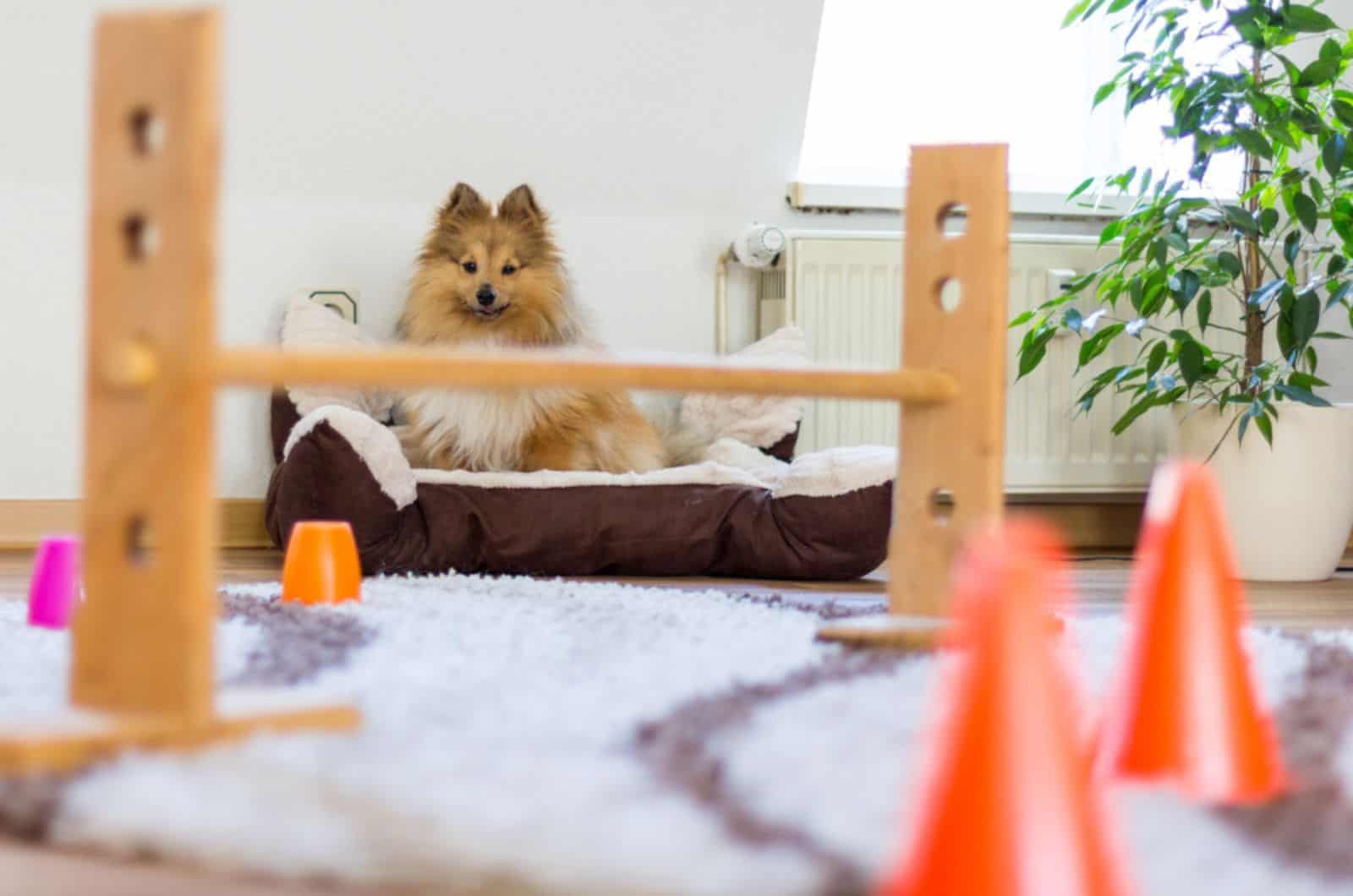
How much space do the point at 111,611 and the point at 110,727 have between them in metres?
0.10

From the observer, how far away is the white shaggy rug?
729 mm

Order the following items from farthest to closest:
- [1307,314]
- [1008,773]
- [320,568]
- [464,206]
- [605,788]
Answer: [464,206] → [1307,314] → [320,568] → [605,788] → [1008,773]

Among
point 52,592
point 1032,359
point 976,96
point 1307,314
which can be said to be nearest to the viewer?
point 52,592

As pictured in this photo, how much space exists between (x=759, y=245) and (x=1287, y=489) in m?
1.23

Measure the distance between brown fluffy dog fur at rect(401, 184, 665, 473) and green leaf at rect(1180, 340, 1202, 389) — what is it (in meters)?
1.09

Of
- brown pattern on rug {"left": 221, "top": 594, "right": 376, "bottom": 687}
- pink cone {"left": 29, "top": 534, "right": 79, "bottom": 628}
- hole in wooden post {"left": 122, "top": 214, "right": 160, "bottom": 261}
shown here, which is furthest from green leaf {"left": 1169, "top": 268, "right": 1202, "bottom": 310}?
hole in wooden post {"left": 122, "top": 214, "right": 160, "bottom": 261}

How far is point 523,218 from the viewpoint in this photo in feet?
10.1

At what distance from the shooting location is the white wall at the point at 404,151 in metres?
3.03

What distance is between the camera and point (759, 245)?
10.7 feet

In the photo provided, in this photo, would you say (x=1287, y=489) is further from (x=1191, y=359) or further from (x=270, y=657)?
(x=270, y=657)

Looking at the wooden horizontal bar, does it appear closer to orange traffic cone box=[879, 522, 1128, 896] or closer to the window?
orange traffic cone box=[879, 522, 1128, 896]

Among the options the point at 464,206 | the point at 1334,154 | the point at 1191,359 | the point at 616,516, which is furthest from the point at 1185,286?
the point at 464,206

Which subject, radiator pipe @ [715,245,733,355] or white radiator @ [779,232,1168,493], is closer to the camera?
white radiator @ [779,232,1168,493]

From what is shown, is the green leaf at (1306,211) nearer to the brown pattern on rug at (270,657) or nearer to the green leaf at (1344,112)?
the green leaf at (1344,112)
